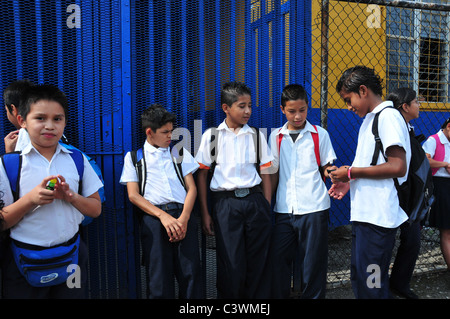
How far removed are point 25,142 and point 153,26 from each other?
127 centimetres

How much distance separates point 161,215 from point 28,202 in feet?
2.51

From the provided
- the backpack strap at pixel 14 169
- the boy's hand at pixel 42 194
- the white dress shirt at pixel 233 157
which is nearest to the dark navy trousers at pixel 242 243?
the white dress shirt at pixel 233 157

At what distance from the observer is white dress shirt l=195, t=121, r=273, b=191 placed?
244cm

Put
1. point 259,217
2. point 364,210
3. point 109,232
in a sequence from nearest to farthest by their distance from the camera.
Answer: point 364,210 → point 259,217 → point 109,232

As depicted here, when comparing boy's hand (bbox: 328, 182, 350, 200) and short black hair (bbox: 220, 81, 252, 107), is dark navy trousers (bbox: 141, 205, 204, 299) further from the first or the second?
boy's hand (bbox: 328, 182, 350, 200)

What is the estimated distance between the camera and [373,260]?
2135mm

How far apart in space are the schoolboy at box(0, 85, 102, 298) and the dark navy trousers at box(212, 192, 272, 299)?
2.92 feet

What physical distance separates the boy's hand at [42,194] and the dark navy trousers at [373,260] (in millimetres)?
1822

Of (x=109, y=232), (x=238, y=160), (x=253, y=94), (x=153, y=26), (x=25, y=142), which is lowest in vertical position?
(x=109, y=232)

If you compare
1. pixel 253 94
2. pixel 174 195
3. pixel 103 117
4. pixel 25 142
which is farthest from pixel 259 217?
pixel 25 142

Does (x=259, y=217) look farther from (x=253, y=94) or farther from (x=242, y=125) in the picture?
(x=253, y=94)

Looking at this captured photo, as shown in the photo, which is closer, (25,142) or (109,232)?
(25,142)

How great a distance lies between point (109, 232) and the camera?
258 cm

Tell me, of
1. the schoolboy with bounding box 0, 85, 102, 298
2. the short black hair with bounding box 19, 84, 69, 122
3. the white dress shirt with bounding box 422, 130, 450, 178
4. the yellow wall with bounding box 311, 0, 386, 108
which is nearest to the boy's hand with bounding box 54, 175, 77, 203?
the schoolboy with bounding box 0, 85, 102, 298
